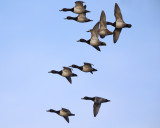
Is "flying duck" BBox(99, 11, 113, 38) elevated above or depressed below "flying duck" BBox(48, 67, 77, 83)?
above

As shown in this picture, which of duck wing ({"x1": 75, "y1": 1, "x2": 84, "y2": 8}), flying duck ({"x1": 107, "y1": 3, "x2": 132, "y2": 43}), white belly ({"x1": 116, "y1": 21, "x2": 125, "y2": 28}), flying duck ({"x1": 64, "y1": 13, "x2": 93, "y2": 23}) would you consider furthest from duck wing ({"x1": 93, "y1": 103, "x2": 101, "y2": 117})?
duck wing ({"x1": 75, "y1": 1, "x2": 84, "y2": 8})

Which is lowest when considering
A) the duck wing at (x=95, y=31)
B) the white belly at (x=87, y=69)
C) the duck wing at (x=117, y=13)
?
the white belly at (x=87, y=69)

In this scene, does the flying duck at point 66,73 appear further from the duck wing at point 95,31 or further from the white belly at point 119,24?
the white belly at point 119,24

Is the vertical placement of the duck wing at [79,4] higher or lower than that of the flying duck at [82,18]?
higher

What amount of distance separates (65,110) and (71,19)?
1068cm

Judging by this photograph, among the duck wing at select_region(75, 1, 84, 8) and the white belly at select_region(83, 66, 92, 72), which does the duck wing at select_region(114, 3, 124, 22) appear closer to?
the duck wing at select_region(75, 1, 84, 8)

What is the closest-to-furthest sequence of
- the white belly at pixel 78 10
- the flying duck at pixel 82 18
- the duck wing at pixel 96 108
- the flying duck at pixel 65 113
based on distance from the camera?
the duck wing at pixel 96 108 → the white belly at pixel 78 10 → the flying duck at pixel 82 18 → the flying duck at pixel 65 113

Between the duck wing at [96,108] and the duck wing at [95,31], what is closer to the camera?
the duck wing at [96,108]

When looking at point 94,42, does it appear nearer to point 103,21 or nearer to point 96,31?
point 96,31

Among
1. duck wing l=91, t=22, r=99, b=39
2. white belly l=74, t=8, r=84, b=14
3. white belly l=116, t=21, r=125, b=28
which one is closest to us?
duck wing l=91, t=22, r=99, b=39

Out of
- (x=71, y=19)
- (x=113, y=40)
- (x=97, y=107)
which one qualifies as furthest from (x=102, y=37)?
(x=97, y=107)

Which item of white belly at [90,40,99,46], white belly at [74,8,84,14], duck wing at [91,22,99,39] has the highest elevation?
white belly at [74,8,84,14]

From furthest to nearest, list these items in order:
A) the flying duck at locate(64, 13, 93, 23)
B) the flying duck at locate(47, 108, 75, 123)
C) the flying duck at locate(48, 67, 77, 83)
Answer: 1. the flying duck at locate(48, 67, 77, 83)
2. the flying duck at locate(47, 108, 75, 123)
3. the flying duck at locate(64, 13, 93, 23)

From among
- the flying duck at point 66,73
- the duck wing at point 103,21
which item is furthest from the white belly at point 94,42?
the flying duck at point 66,73
